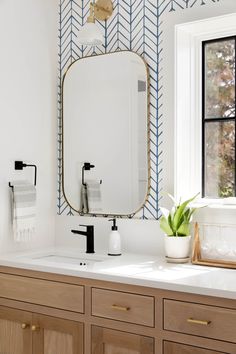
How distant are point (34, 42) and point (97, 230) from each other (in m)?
1.24

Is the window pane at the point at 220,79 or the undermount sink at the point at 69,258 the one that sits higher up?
the window pane at the point at 220,79

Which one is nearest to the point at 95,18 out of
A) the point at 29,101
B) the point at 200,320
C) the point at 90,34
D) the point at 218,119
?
the point at 90,34

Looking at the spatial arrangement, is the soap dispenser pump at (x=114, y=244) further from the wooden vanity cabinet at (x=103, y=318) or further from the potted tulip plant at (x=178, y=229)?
the wooden vanity cabinet at (x=103, y=318)

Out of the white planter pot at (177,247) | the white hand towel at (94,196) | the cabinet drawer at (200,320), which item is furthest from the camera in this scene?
the white hand towel at (94,196)

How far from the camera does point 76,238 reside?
3.26 metres

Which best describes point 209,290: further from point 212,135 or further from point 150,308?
point 212,135

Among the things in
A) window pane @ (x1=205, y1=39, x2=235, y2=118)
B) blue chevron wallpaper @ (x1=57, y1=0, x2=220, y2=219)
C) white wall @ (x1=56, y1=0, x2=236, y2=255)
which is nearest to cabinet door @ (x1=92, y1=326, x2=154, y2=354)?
white wall @ (x1=56, y1=0, x2=236, y2=255)

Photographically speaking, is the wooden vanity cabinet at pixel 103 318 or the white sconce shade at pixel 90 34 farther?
the white sconce shade at pixel 90 34

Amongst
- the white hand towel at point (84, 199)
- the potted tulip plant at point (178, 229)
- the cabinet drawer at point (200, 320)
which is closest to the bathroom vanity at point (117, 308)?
the cabinet drawer at point (200, 320)

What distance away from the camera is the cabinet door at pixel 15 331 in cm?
269

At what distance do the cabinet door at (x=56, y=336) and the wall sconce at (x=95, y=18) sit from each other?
4.97 ft

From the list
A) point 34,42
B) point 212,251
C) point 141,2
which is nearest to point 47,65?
point 34,42

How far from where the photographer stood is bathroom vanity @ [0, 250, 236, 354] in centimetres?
208

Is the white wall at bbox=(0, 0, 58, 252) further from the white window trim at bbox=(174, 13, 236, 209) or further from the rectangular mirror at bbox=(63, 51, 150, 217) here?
the white window trim at bbox=(174, 13, 236, 209)
